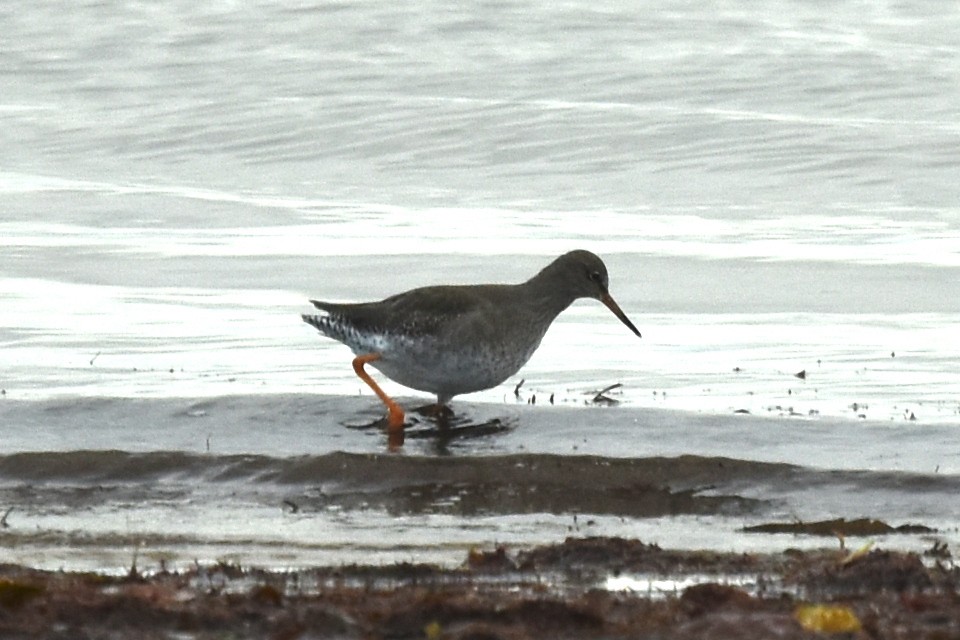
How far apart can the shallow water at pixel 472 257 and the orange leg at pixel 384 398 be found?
6.3 inches

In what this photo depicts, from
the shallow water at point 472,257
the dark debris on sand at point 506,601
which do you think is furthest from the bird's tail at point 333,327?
the dark debris on sand at point 506,601

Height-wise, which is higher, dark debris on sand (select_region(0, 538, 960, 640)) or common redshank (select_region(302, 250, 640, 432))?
dark debris on sand (select_region(0, 538, 960, 640))

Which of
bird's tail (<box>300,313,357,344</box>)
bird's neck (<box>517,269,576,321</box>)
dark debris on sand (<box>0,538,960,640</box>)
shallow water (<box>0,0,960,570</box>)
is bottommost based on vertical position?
shallow water (<box>0,0,960,570</box>)

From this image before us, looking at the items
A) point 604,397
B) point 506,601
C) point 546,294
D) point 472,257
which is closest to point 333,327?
point 546,294

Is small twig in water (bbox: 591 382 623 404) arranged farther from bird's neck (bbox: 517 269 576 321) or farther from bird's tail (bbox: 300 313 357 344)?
bird's tail (bbox: 300 313 357 344)

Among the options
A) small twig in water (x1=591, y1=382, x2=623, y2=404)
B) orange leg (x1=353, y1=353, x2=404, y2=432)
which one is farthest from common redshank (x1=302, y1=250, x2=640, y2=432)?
small twig in water (x1=591, y1=382, x2=623, y2=404)

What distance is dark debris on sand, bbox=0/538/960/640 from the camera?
457 cm

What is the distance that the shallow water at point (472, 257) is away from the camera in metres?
7.43

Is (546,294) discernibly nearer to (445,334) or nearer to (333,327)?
(445,334)

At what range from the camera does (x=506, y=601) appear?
4852mm

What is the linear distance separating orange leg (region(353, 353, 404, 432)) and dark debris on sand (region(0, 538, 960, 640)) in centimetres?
325

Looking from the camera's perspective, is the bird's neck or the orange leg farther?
the bird's neck

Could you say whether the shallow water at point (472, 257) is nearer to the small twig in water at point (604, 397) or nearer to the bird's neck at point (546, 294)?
the small twig in water at point (604, 397)

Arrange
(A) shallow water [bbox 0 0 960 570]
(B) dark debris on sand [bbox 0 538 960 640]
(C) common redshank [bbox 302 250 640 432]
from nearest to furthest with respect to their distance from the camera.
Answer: (B) dark debris on sand [bbox 0 538 960 640]
(A) shallow water [bbox 0 0 960 570]
(C) common redshank [bbox 302 250 640 432]
